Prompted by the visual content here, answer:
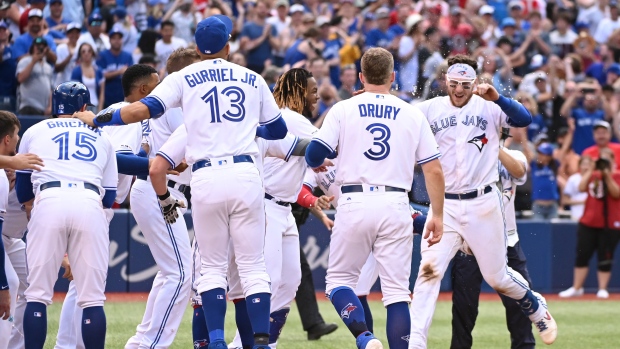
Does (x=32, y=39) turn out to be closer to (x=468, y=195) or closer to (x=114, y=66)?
(x=114, y=66)

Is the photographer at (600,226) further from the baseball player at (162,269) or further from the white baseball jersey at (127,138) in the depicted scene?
the white baseball jersey at (127,138)

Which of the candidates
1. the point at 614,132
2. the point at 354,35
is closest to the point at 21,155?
the point at 354,35

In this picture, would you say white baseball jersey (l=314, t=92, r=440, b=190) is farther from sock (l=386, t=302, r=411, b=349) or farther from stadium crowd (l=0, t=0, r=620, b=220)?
stadium crowd (l=0, t=0, r=620, b=220)

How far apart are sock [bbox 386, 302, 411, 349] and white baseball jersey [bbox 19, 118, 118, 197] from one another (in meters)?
2.36

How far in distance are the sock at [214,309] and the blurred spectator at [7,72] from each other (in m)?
8.99

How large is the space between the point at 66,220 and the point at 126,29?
1051 cm

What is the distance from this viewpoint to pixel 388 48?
18141 millimetres

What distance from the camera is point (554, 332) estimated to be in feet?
28.1

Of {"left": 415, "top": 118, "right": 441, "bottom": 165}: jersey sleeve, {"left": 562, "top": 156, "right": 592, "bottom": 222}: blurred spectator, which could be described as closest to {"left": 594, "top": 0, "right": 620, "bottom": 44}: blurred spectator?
{"left": 562, "top": 156, "right": 592, "bottom": 222}: blurred spectator

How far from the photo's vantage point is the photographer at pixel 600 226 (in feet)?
51.1

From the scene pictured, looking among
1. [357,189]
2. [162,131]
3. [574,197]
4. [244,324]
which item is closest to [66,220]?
[244,324]

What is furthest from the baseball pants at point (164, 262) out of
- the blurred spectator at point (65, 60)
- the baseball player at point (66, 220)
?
the blurred spectator at point (65, 60)

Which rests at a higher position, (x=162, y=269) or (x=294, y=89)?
(x=294, y=89)

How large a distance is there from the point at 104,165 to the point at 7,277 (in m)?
1.20
